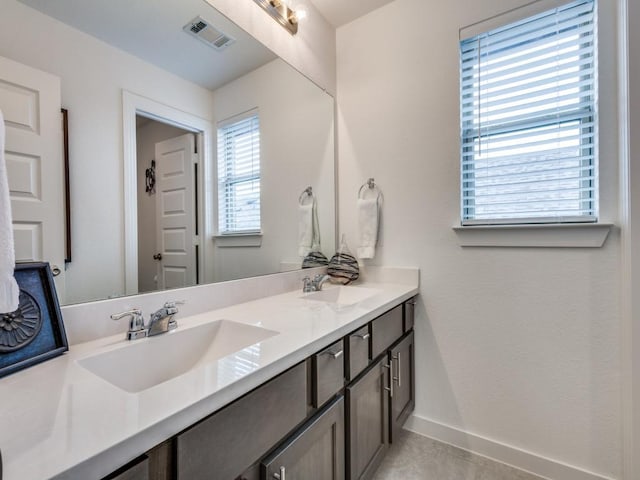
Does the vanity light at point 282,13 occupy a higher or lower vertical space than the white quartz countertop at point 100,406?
higher

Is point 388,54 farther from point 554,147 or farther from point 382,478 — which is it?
point 382,478

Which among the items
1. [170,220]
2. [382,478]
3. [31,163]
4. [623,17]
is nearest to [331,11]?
[623,17]

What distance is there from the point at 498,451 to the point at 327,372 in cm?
120

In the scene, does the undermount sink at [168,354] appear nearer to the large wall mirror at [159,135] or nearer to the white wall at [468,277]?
the large wall mirror at [159,135]

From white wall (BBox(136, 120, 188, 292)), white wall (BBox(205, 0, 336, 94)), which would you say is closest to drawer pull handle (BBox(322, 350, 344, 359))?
white wall (BBox(136, 120, 188, 292))

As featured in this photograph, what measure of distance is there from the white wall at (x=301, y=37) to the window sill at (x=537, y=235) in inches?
48.3

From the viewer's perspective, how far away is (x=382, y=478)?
1382mm

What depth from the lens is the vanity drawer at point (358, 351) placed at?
41.3 inches

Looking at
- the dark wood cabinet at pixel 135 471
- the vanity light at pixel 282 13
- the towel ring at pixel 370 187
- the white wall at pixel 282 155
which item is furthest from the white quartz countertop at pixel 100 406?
the vanity light at pixel 282 13

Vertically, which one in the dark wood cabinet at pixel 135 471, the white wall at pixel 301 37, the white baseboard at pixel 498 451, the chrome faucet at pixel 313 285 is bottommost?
the white baseboard at pixel 498 451

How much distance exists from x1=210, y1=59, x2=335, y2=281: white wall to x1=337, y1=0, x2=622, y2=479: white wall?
145mm

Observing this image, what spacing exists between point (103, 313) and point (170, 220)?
14.4 inches

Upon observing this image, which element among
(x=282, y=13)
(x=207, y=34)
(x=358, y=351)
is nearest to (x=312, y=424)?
(x=358, y=351)

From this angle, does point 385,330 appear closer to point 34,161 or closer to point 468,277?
point 468,277
